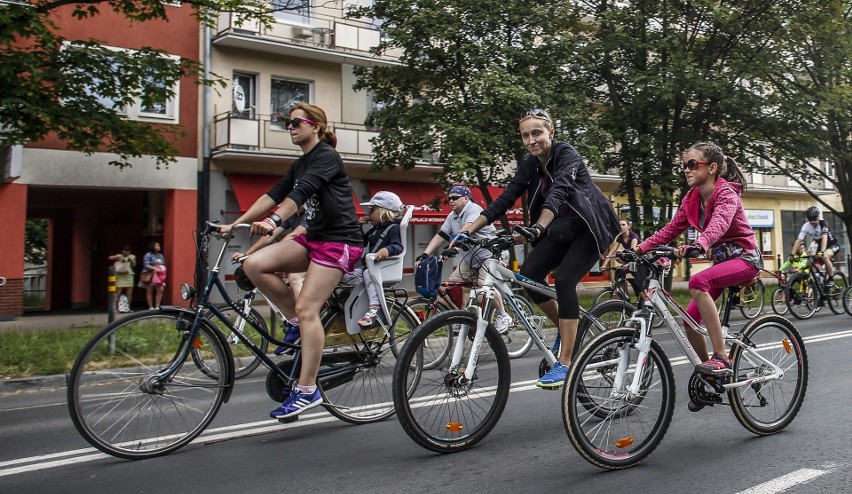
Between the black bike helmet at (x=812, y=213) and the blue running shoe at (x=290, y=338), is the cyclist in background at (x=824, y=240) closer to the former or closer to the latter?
the black bike helmet at (x=812, y=213)

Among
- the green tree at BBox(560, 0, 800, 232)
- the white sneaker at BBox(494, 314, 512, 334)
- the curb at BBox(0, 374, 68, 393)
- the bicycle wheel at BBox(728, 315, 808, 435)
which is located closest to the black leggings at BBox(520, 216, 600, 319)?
the white sneaker at BBox(494, 314, 512, 334)

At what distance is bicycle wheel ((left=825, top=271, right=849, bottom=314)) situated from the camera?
14545 mm

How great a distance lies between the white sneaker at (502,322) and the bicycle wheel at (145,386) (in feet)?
5.47

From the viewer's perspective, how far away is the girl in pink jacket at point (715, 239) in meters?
4.52

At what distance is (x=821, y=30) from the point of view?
16.5 m

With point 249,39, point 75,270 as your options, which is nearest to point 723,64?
point 249,39

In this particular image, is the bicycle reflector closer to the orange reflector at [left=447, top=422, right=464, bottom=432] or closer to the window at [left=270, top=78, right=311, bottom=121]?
the orange reflector at [left=447, top=422, right=464, bottom=432]

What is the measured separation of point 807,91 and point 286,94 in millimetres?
14305

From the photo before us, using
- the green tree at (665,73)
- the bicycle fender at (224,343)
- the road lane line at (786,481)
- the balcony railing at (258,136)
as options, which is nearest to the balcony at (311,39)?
the balcony railing at (258,136)

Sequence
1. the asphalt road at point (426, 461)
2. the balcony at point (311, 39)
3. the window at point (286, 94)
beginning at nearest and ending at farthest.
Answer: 1. the asphalt road at point (426, 461)
2. the balcony at point (311, 39)
3. the window at point (286, 94)

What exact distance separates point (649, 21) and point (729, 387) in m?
14.0

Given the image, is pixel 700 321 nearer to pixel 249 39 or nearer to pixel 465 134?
pixel 465 134

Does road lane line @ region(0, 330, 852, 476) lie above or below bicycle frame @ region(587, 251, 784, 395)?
below

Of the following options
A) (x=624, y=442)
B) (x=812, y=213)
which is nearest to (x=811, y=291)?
(x=812, y=213)
